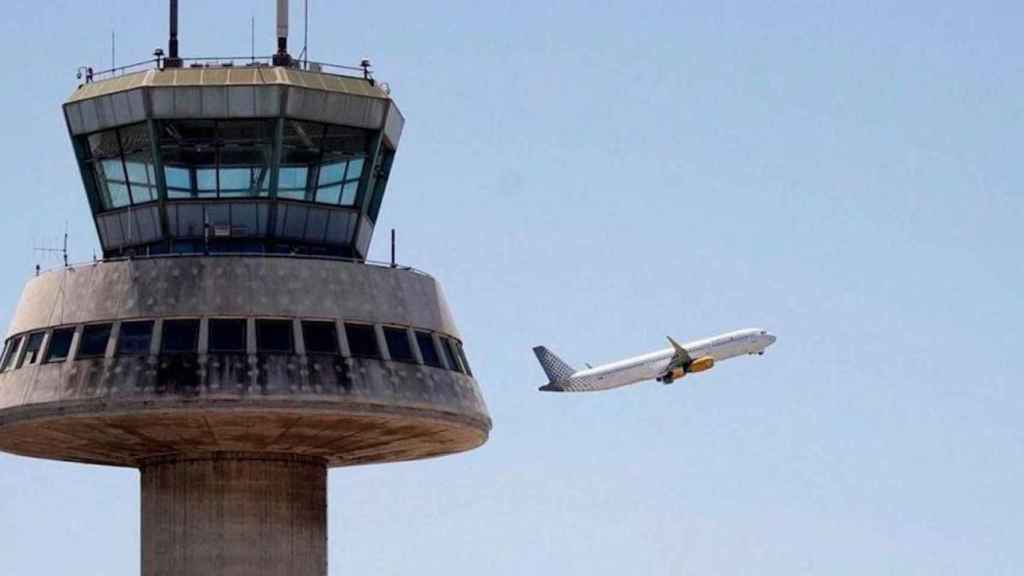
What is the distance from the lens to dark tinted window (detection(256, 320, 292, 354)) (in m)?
73.1

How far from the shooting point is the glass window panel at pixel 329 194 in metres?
78.6

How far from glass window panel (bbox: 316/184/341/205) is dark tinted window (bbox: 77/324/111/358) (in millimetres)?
8847

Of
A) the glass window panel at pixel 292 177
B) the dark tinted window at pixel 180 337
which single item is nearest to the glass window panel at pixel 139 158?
the glass window panel at pixel 292 177

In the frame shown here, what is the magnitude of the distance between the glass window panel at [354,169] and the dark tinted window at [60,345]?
427 inches

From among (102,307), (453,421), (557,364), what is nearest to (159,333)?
(102,307)

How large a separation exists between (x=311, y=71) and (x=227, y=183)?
4.58 m

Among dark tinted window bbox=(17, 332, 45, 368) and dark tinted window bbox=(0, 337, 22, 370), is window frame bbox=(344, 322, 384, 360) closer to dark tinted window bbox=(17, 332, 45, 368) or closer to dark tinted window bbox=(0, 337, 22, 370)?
dark tinted window bbox=(17, 332, 45, 368)

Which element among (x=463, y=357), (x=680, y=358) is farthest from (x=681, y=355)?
(x=463, y=357)

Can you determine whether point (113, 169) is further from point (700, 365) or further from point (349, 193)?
point (700, 365)

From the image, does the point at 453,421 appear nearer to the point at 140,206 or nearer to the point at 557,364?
the point at 140,206

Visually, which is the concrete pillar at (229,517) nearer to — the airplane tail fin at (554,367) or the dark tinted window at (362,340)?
the dark tinted window at (362,340)

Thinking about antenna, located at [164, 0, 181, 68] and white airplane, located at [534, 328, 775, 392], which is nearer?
antenna, located at [164, 0, 181, 68]

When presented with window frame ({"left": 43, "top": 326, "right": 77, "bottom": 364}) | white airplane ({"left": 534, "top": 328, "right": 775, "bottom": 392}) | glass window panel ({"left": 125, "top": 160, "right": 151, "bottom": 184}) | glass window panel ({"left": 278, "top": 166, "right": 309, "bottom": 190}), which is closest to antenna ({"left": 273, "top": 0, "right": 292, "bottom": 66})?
glass window panel ({"left": 278, "top": 166, "right": 309, "bottom": 190})

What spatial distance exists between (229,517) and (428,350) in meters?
8.27
